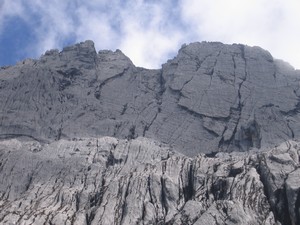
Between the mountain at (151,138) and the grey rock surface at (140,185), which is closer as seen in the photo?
the grey rock surface at (140,185)

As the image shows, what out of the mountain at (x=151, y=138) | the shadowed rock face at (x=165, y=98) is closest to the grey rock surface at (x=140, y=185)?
the mountain at (x=151, y=138)

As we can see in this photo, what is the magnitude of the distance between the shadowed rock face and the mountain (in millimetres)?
323

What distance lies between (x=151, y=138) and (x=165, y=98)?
65.8ft

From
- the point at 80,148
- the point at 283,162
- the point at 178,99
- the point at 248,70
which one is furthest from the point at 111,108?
the point at 283,162

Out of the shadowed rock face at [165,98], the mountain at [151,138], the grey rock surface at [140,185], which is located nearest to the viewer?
the grey rock surface at [140,185]

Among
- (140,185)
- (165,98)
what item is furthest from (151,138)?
(140,185)

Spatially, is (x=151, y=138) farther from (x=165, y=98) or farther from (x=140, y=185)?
(x=140, y=185)

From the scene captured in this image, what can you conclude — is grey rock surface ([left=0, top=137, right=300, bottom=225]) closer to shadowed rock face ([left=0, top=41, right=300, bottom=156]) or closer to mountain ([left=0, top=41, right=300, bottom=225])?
mountain ([left=0, top=41, right=300, bottom=225])

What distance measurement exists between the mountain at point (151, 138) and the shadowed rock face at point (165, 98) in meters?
0.32

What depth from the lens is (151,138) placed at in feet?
489

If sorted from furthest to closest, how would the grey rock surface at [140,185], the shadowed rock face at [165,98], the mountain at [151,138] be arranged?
1. the shadowed rock face at [165,98]
2. the mountain at [151,138]
3. the grey rock surface at [140,185]

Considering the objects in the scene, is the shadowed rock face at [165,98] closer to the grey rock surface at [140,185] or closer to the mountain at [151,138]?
the mountain at [151,138]

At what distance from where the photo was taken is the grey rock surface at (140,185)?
103750mm

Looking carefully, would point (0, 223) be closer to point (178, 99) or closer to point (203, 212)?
point (203, 212)
